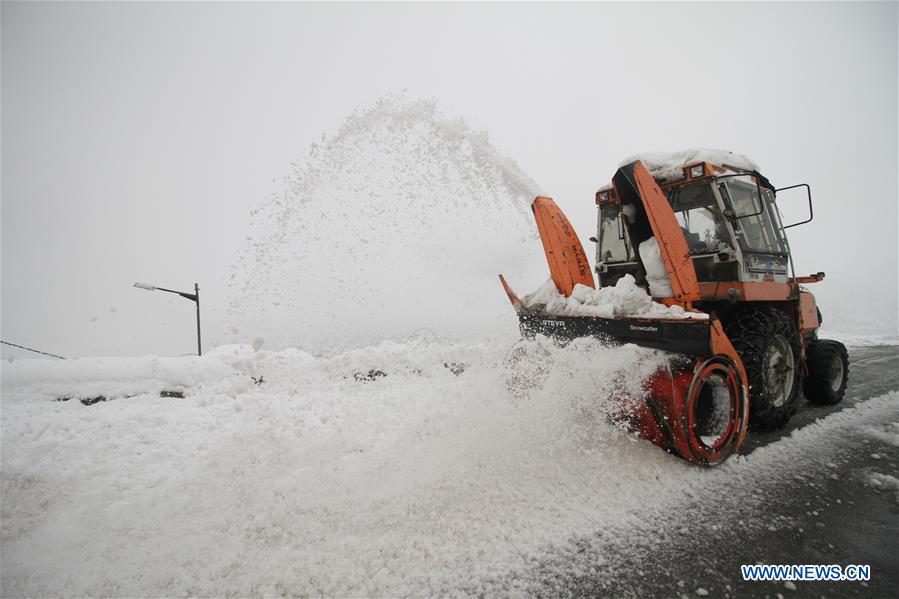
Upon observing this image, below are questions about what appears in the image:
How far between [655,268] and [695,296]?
487 millimetres

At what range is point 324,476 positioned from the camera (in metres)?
3.08

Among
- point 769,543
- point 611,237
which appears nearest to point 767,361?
point 611,237

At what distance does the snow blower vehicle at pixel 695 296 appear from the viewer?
10.8 feet

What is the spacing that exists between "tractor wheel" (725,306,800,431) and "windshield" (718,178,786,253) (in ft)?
2.56

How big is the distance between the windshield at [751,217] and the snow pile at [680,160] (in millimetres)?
256

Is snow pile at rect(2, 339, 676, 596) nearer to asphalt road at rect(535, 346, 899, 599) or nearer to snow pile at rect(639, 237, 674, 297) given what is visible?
asphalt road at rect(535, 346, 899, 599)

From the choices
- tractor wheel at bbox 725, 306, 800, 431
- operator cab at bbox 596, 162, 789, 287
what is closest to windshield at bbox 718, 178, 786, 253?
operator cab at bbox 596, 162, 789, 287

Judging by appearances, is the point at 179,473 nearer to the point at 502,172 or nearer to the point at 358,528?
the point at 358,528

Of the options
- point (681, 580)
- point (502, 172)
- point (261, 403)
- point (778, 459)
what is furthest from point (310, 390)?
point (778, 459)

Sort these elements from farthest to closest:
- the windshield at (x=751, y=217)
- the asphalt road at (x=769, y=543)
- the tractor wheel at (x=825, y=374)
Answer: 1. the tractor wheel at (x=825, y=374)
2. the windshield at (x=751, y=217)
3. the asphalt road at (x=769, y=543)

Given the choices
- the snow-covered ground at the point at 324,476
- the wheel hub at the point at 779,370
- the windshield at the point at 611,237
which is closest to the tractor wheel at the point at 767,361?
the wheel hub at the point at 779,370

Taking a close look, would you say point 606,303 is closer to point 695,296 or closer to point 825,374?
point 695,296

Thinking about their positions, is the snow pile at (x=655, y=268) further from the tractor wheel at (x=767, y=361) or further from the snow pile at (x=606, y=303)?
the tractor wheel at (x=767, y=361)

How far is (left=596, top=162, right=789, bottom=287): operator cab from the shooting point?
4.08 meters
